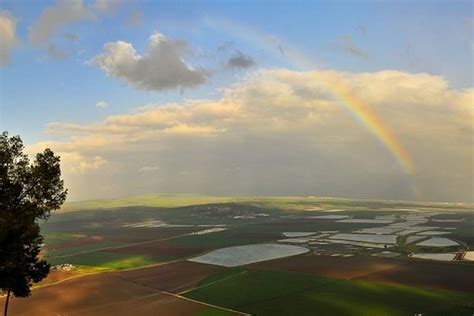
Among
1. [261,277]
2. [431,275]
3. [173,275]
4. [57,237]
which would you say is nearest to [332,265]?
[261,277]

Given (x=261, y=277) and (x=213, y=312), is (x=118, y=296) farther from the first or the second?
(x=261, y=277)

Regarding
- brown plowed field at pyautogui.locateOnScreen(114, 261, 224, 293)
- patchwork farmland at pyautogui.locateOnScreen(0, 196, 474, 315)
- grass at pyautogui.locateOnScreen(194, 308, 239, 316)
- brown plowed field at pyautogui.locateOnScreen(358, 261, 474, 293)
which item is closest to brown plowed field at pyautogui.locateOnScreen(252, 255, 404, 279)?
patchwork farmland at pyautogui.locateOnScreen(0, 196, 474, 315)

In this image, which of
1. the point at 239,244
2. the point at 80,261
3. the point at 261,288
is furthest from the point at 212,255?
the point at 261,288

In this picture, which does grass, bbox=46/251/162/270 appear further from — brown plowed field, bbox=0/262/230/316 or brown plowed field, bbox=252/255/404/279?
brown plowed field, bbox=252/255/404/279

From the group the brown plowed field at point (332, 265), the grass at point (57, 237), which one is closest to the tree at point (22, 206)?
the brown plowed field at point (332, 265)

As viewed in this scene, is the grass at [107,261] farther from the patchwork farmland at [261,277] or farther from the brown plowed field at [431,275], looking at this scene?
the brown plowed field at [431,275]

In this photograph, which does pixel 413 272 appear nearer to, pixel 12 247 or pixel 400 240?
pixel 400 240
